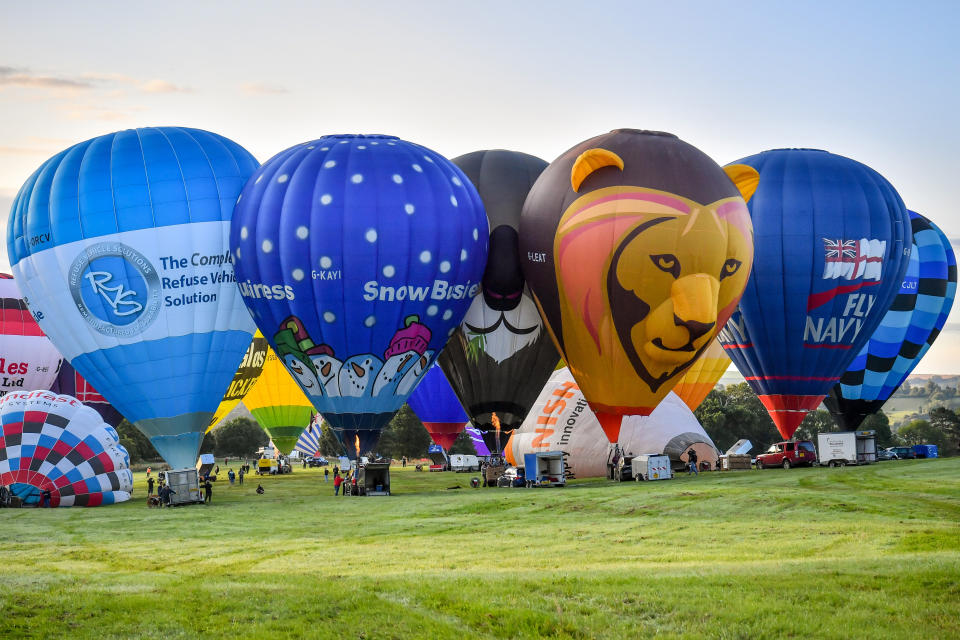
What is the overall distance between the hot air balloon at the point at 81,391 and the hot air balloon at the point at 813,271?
24181 mm

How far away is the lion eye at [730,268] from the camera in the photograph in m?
30.4

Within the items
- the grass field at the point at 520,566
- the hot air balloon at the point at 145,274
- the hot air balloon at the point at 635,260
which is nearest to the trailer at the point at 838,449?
the grass field at the point at 520,566

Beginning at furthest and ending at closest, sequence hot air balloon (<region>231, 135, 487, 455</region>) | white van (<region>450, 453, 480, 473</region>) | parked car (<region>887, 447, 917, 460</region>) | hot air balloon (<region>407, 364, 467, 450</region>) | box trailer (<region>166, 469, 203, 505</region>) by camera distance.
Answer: white van (<region>450, 453, 480, 473</region>) → hot air balloon (<region>407, 364, 467, 450</region>) → parked car (<region>887, 447, 917, 460</region>) → box trailer (<region>166, 469, 203, 505</region>) → hot air balloon (<region>231, 135, 487, 455</region>)

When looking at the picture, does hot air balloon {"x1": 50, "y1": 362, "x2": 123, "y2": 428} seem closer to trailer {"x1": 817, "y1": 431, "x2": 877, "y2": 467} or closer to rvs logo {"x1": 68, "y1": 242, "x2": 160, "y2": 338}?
rvs logo {"x1": 68, "y1": 242, "x2": 160, "y2": 338}

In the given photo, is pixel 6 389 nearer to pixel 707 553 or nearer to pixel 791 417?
pixel 791 417

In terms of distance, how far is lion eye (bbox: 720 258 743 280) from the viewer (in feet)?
99.9

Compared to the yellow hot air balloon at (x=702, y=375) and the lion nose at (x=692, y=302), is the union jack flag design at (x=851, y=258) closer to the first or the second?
the yellow hot air balloon at (x=702, y=375)

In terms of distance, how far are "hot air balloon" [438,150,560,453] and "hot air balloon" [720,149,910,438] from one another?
729cm

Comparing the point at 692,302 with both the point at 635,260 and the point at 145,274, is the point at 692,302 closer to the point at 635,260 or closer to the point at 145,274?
the point at 635,260

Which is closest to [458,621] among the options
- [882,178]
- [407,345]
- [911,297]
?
[407,345]

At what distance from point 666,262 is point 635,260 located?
795 millimetres

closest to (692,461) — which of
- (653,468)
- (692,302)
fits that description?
(653,468)

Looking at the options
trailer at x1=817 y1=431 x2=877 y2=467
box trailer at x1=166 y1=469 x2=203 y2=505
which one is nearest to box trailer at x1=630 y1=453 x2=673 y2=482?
trailer at x1=817 y1=431 x2=877 y2=467

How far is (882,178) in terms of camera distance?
3778 cm
